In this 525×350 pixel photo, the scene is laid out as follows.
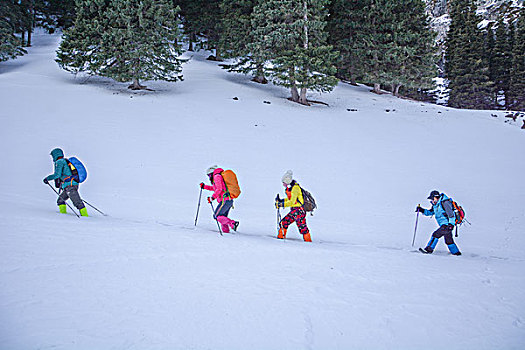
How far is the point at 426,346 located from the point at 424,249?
14.3 ft

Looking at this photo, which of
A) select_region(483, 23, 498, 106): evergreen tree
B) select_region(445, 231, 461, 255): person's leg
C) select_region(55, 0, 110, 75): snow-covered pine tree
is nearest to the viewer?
select_region(445, 231, 461, 255): person's leg

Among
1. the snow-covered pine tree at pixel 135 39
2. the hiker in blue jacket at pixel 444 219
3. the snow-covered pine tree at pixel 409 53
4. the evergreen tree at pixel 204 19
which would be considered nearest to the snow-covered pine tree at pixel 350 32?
the snow-covered pine tree at pixel 409 53

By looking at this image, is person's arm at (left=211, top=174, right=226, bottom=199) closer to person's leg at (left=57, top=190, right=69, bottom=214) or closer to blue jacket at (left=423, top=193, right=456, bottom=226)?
person's leg at (left=57, top=190, right=69, bottom=214)

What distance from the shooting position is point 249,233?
23.5 ft

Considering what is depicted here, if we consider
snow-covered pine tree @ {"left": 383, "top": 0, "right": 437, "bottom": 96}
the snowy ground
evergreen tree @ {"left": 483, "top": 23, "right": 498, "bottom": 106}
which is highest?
evergreen tree @ {"left": 483, "top": 23, "right": 498, "bottom": 106}

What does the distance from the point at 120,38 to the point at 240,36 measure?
355 inches

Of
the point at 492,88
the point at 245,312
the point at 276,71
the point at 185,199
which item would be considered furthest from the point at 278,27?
the point at 492,88

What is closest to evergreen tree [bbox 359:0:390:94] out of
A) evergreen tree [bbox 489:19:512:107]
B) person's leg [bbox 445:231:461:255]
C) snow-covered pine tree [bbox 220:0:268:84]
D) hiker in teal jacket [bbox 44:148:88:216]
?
snow-covered pine tree [bbox 220:0:268:84]

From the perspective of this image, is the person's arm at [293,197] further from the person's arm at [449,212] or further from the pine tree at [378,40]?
the pine tree at [378,40]

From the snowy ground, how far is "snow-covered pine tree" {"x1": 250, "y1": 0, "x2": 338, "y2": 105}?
3017 millimetres

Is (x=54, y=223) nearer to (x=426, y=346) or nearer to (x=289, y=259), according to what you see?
(x=289, y=259)

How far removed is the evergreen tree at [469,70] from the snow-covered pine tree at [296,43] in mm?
22084

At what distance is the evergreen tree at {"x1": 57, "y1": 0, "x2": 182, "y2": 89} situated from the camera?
21.2 m

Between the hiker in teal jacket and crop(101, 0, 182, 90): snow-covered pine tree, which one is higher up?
crop(101, 0, 182, 90): snow-covered pine tree
